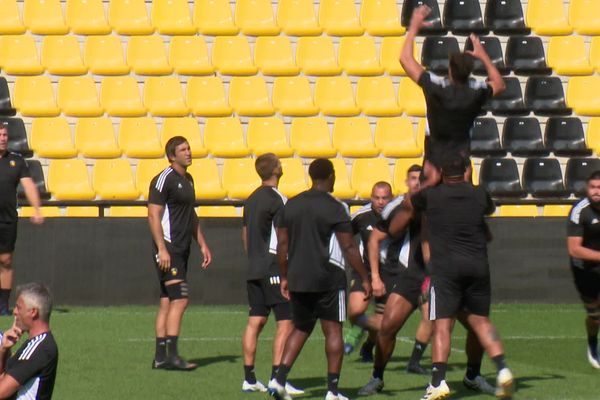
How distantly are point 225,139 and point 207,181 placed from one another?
78 cm

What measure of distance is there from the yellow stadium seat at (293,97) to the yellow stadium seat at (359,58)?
0.73 meters

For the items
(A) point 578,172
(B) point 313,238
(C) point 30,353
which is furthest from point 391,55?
(C) point 30,353

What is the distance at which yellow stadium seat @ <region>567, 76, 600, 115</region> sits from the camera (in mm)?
21703

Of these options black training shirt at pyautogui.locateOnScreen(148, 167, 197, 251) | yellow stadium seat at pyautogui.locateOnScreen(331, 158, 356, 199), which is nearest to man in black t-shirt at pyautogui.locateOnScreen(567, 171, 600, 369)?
black training shirt at pyautogui.locateOnScreen(148, 167, 197, 251)

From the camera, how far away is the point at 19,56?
20516 mm

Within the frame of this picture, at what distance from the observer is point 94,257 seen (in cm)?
1902

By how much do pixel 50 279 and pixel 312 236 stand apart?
8548 mm

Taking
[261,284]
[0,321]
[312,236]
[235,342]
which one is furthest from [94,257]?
[312,236]

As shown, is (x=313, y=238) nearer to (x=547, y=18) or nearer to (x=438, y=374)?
(x=438, y=374)

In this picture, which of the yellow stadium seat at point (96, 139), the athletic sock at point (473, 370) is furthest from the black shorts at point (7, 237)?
the athletic sock at point (473, 370)

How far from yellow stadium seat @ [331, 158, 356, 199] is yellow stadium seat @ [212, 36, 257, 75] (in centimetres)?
191

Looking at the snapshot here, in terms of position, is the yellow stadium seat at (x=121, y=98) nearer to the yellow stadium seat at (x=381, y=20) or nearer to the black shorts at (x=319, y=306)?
the yellow stadium seat at (x=381, y=20)

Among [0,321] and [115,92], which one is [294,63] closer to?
[115,92]

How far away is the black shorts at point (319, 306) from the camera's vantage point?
36.3 ft
